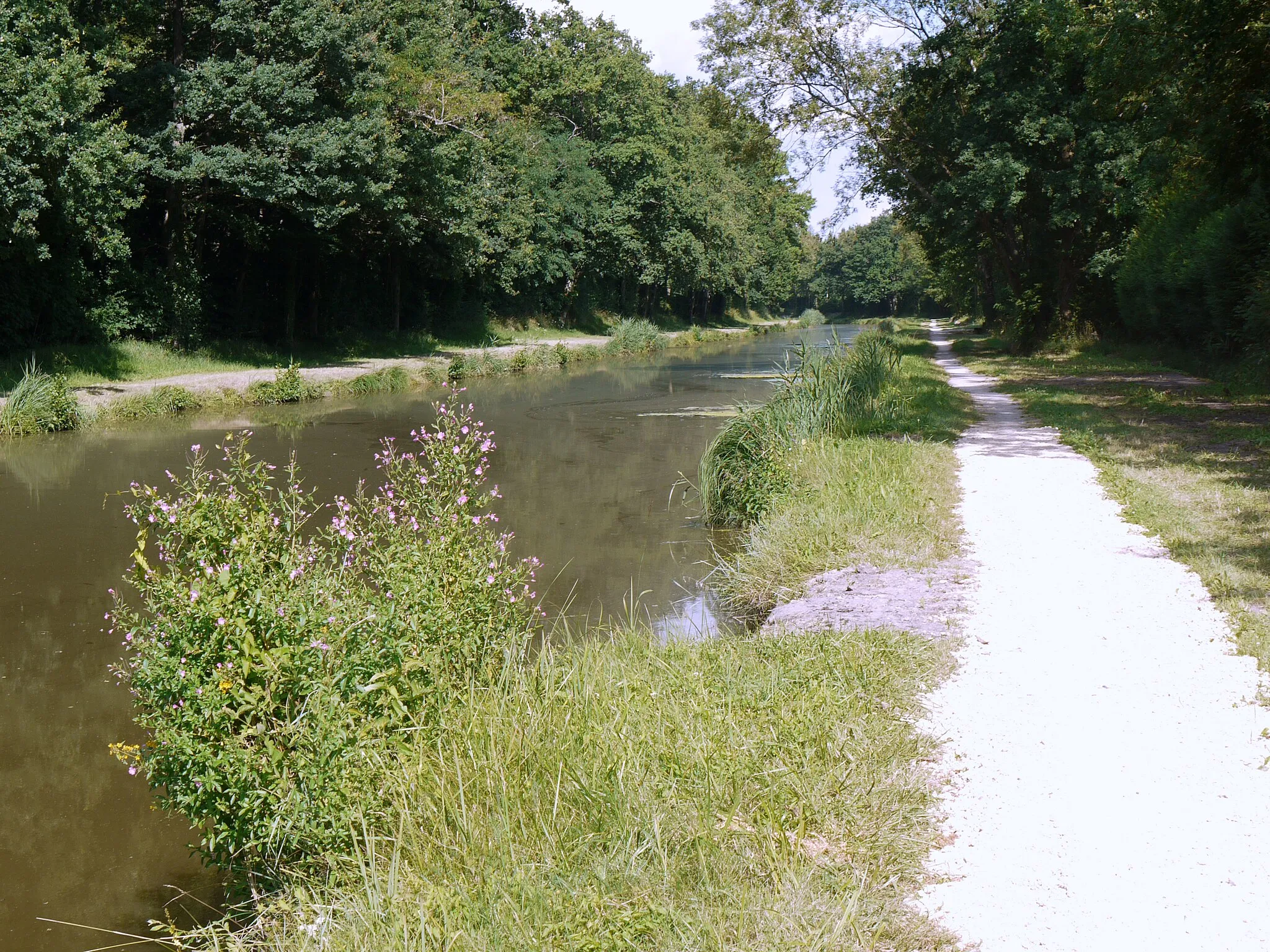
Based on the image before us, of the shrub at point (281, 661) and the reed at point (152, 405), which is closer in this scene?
the shrub at point (281, 661)

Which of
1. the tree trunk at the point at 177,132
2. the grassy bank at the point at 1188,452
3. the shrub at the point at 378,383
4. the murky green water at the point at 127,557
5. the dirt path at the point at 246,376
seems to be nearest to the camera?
the murky green water at the point at 127,557

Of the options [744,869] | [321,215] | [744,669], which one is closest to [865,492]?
[744,669]

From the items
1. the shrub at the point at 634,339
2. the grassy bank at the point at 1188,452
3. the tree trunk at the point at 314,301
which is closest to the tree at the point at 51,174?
the tree trunk at the point at 314,301

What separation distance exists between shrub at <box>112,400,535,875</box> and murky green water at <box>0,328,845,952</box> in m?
0.55

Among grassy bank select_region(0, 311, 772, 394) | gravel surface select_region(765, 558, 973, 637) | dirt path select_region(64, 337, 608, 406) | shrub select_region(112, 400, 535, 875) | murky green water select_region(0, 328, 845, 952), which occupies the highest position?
grassy bank select_region(0, 311, 772, 394)

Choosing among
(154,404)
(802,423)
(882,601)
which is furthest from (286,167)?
(882,601)

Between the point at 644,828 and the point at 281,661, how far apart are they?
4.80 feet

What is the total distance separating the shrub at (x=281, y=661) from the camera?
372 cm

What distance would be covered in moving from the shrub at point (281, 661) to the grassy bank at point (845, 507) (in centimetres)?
293

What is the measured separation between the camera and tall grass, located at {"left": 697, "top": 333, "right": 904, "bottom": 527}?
33.7ft

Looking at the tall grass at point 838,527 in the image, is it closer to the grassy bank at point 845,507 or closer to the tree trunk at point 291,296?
the grassy bank at point 845,507

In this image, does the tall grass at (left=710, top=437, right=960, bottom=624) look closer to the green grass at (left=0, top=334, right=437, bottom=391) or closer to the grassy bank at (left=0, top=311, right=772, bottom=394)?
the grassy bank at (left=0, top=311, right=772, bottom=394)

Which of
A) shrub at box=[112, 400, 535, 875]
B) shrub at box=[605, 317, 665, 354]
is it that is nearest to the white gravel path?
shrub at box=[112, 400, 535, 875]

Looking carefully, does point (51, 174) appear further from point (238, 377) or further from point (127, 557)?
point (127, 557)
